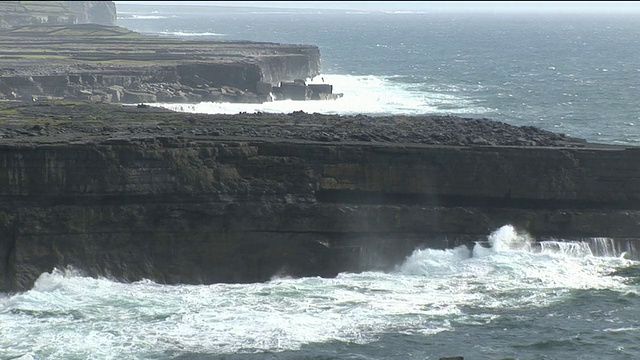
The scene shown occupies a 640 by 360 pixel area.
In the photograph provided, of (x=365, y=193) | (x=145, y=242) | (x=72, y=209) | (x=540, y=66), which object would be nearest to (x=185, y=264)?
(x=145, y=242)

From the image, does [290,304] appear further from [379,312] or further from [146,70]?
[146,70]

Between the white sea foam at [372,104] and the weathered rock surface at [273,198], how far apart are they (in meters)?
33.8

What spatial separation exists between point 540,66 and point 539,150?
96180mm

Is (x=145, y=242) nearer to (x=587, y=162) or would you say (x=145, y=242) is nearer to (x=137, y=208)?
(x=137, y=208)

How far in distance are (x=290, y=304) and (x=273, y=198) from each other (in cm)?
638

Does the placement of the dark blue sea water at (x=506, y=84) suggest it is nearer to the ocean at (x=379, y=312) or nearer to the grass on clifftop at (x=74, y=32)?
the grass on clifftop at (x=74, y=32)

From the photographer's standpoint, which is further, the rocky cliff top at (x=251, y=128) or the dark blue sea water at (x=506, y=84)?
the dark blue sea water at (x=506, y=84)

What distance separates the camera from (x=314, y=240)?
4441 cm

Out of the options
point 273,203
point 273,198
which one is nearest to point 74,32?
point 273,198

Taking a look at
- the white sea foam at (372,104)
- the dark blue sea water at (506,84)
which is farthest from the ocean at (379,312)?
the white sea foam at (372,104)

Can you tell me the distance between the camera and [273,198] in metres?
45.0

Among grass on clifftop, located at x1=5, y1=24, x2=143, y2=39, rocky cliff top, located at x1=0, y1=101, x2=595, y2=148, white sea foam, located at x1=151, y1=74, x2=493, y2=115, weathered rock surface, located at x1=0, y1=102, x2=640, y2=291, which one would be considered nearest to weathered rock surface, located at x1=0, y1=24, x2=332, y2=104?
white sea foam, located at x1=151, y1=74, x2=493, y2=115

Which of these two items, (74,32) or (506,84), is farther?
(74,32)

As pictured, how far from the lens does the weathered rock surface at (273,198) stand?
1687 inches
